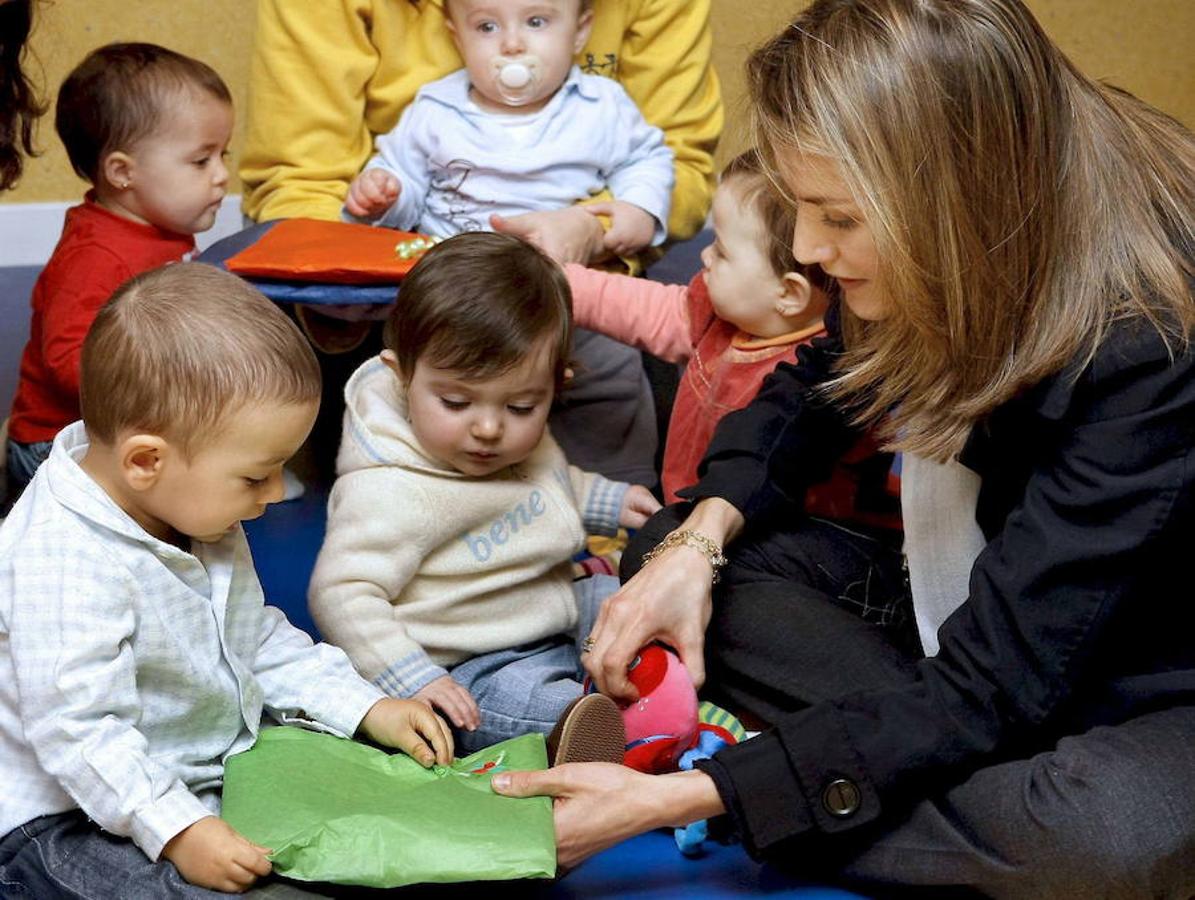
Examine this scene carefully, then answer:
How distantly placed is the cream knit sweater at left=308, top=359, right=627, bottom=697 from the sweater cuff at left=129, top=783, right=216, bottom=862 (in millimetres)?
359

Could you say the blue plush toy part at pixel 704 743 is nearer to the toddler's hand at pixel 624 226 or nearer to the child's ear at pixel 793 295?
the child's ear at pixel 793 295

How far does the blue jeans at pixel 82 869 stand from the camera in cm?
111

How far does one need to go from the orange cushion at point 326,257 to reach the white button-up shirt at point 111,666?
562 millimetres

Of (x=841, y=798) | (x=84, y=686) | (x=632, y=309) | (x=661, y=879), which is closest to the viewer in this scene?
(x=84, y=686)

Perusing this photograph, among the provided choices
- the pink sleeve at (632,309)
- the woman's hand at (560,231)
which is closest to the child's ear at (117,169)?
the woman's hand at (560,231)

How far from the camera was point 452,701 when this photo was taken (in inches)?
57.2

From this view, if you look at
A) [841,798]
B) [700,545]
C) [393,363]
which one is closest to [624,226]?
[393,363]

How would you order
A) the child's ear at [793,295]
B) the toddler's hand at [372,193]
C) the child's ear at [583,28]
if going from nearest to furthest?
the child's ear at [793,295]
the toddler's hand at [372,193]
the child's ear at [583,28]

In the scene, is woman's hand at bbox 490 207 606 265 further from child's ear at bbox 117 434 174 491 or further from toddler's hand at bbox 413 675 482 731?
child's ear at bbox 117 434 174 491

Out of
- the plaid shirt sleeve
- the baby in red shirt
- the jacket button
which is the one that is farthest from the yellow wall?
the plaid shirt sleeve

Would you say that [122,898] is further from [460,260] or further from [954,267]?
[954,267]

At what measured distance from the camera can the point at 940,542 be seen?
1384mm

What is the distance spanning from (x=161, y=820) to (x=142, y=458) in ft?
0.90

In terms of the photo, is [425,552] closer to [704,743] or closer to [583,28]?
[704,743]
